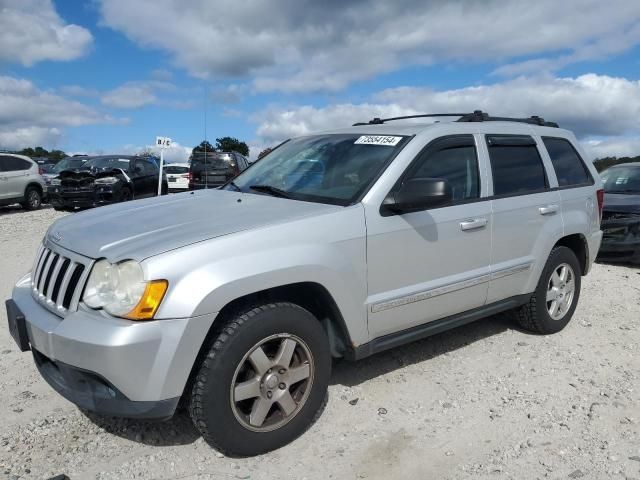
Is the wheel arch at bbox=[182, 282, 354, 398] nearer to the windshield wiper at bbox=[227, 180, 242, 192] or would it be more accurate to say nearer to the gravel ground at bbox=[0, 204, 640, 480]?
the gravel ground at bbox=[0, 204, 640, 480]

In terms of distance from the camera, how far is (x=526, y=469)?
2.85 m

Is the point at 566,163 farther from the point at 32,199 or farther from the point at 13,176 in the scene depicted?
the point at 32,199

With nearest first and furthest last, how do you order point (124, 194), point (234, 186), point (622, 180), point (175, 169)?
point (234, 186), point (622, 180), point (124, 194), point (175, 169)

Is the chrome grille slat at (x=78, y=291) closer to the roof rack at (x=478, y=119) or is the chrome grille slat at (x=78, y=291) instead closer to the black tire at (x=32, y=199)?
the roof rack at (x=478, y=119)

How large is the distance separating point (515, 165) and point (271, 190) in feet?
6.51

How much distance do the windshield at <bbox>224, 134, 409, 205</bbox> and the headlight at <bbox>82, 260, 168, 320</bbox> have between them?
4.14 feet

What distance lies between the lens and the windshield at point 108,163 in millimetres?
14387

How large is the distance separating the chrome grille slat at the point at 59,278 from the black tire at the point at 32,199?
13.9 meters

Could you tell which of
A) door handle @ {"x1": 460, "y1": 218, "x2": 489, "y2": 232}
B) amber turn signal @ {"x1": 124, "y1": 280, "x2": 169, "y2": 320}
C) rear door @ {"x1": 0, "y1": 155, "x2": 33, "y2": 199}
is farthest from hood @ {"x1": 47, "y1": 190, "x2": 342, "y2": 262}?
rear door @ {"x1": 0, "y1": 155, "x2": 33, "y2": 199}

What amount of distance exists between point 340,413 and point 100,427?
144cm

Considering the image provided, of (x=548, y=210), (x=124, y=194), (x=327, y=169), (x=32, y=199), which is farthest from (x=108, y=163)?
(x=548, y=210)

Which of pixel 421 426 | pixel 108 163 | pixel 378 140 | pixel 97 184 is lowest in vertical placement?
pixel 421 426

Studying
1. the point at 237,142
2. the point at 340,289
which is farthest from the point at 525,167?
the point at 237,142

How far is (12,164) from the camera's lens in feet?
49.4
